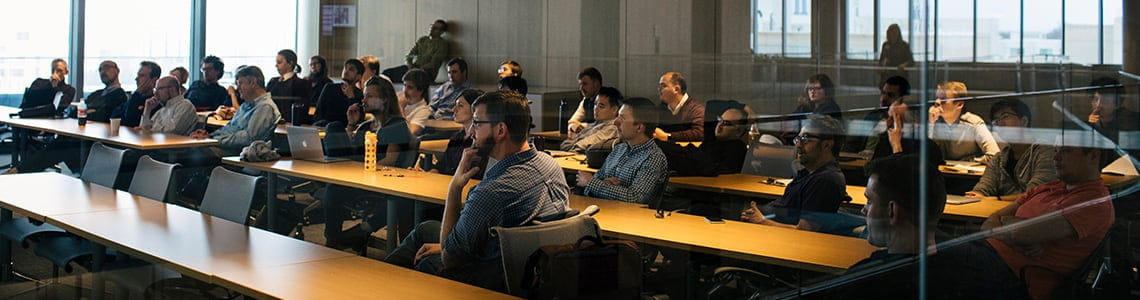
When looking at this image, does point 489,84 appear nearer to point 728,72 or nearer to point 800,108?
point 728,72

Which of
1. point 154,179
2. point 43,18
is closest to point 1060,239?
point 154,179

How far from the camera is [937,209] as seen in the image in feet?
12.9

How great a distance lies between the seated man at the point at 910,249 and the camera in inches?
153

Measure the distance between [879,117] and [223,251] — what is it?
239cm

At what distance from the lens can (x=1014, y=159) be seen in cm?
379

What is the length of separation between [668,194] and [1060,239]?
5.38 feet

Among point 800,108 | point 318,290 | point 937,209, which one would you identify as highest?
point 800,108

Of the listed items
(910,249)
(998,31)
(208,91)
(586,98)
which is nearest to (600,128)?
(586,98)

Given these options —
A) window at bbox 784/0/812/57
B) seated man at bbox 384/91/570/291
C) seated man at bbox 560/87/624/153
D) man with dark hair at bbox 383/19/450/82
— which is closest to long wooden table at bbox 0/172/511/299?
seated man at bbox 384/91/570/291

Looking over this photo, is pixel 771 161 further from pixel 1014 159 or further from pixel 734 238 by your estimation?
pixel 1014 159

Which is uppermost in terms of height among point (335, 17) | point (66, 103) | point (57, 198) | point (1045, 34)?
point (335, 17)

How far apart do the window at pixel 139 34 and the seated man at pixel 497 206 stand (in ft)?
8.31

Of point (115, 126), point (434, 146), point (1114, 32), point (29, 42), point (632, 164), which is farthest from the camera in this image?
point (115, 126)

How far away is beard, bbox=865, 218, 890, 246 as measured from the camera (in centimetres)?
404
